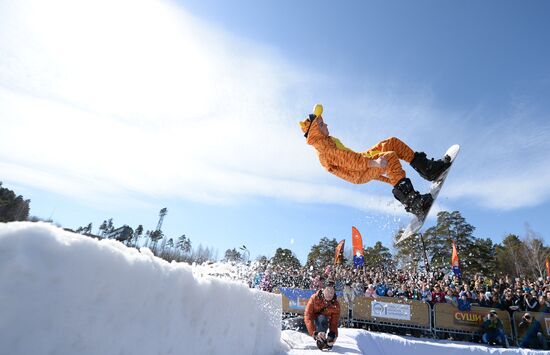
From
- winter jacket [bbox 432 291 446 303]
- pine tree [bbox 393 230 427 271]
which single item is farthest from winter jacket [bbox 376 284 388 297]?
pine tree [bbox 393 230 427 271]

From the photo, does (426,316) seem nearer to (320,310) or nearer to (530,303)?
(530,303)

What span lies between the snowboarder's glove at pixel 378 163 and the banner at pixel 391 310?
679cm

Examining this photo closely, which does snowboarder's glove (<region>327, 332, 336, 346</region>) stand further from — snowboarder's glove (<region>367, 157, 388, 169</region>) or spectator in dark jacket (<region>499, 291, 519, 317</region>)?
spectator in dark jacket (<region>499, 291, 519, 317</region>)

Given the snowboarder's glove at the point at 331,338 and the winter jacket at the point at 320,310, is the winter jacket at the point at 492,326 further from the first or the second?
the snowboarder's glove at the point at 331,338

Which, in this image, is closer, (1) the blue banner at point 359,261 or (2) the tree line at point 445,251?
(1) the blue banner at point 359,261

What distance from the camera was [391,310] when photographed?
1113cm

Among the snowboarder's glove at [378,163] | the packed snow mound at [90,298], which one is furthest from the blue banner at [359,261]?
the packed snow mound at [90,298]

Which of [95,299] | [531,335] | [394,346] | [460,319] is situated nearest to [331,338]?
[394,346]

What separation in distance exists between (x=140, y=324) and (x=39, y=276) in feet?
2.46

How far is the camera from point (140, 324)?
192 cm

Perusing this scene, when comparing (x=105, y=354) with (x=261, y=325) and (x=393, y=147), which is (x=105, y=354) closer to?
(x=261, y=325)

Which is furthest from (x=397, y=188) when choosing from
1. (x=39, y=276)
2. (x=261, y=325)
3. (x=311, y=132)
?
(x=39, y=276)

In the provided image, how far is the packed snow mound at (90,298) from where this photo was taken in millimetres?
1295

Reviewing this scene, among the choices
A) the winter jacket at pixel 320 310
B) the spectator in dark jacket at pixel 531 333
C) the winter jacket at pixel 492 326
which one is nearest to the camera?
the winter jacket at pixel 320 310
